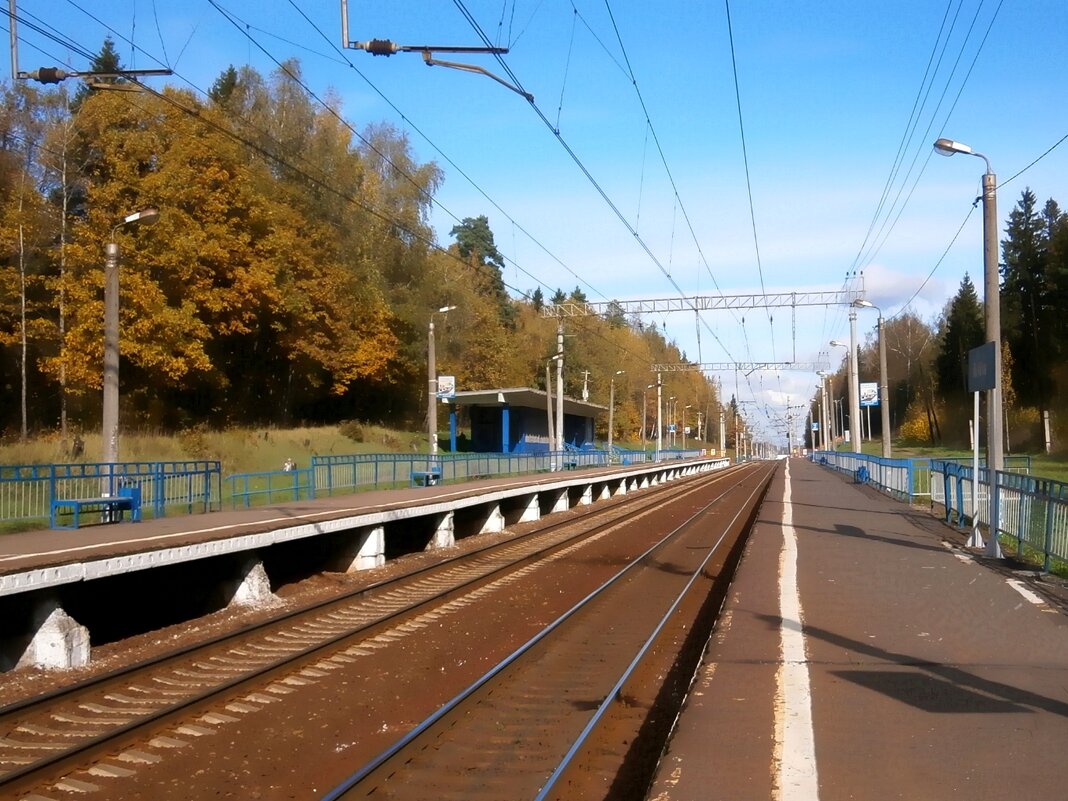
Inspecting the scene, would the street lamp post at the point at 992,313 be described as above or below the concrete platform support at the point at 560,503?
above

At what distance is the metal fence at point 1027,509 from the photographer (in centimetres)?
1337

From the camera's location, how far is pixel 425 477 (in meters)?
33.5

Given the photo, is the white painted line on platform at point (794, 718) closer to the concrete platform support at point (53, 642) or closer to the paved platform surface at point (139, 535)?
the concrete platform support at point (53, 642)

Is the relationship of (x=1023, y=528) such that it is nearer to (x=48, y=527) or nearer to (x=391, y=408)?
(x=48, y=527)

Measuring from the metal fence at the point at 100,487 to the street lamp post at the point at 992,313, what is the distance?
1519cm

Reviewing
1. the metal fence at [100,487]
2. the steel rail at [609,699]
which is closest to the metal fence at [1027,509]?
the steel rail at [609,699]

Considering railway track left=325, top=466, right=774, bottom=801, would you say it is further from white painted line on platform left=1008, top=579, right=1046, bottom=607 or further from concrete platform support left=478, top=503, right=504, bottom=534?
concrete platform support left=478, top=503, right=504, bottom=534

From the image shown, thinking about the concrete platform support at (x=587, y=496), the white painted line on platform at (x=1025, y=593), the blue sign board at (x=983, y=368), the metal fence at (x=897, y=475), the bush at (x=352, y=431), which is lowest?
the concrete platform support at (x=587, y=496)

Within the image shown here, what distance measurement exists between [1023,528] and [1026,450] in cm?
7132

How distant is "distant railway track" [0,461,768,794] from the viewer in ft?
22.7

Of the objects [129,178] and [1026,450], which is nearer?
[129,178]

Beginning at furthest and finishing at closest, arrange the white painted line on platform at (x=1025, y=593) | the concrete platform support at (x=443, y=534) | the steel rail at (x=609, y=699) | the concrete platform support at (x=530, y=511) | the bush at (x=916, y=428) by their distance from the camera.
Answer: the bush at (x=916, y=428)
the concrete platform support at (x=530, y=511)
the concrete platform support at (x=443, y=534)
the white painted line on platform at (x=1025, y=593)
the steel rail at (x=609, y=699)

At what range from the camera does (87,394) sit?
4125 centimetres

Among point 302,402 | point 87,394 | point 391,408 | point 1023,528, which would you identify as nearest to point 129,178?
point 87,394
